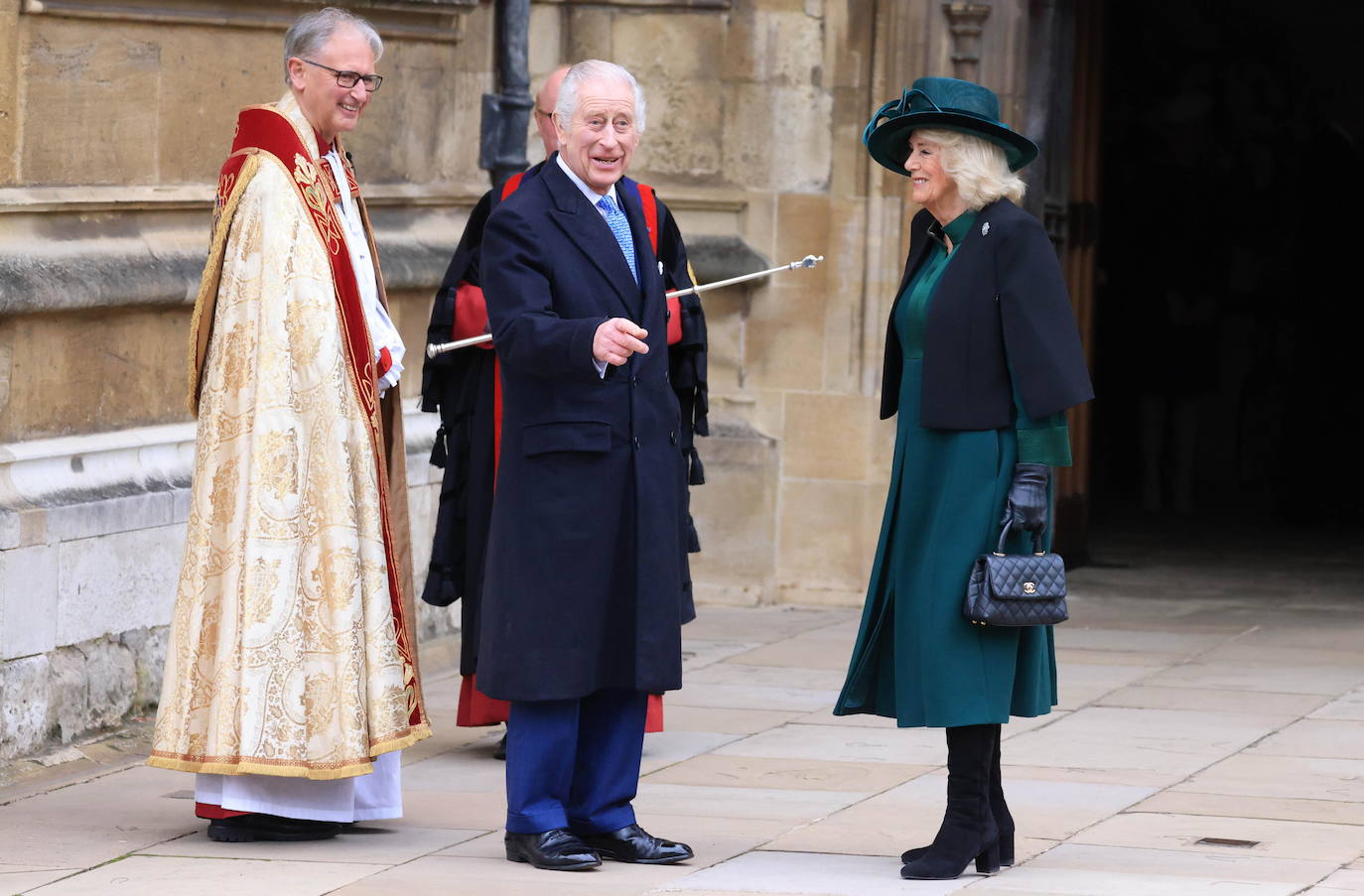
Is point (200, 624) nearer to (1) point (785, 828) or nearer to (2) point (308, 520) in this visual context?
(2) point (308, 520)

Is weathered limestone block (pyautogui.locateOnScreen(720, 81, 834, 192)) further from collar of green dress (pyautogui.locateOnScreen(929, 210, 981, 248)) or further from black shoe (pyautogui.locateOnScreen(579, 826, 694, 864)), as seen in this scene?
black shoe (pyautogui.locateOnScreen(579, 826, 694, 864))

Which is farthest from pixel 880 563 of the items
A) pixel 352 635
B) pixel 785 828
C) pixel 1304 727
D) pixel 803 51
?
pixel 803 51

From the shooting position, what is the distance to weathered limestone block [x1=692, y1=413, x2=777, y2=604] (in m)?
10.0

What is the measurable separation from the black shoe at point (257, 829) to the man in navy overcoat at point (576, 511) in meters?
0.56

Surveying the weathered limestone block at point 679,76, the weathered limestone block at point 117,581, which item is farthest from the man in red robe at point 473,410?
the weathered limestone block at point 679,76

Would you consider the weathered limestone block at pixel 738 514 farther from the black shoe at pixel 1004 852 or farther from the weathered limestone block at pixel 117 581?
the black shoe at pixel 1004 852

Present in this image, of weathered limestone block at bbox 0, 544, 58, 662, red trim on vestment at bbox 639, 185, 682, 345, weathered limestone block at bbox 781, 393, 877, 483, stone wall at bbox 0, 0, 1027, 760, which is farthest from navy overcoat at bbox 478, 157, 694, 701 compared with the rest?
weathered limestone block at bbox 781, 393, 877, 483

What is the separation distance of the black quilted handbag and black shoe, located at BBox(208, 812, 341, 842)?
5.42ft

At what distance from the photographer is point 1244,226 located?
16.3m

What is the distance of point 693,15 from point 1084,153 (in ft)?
6.98

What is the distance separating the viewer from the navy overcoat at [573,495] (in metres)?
5.39

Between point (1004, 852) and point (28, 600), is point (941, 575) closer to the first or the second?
point (1004, 852)

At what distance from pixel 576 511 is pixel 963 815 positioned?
1.04 metres

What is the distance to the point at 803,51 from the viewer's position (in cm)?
997
